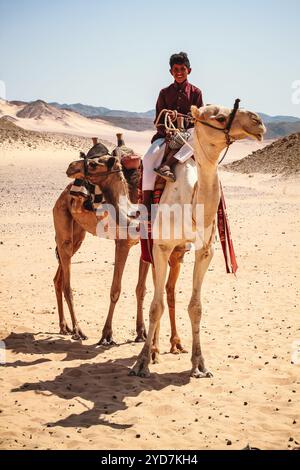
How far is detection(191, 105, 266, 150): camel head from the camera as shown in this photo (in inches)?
239

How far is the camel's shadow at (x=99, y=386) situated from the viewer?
20.0ft

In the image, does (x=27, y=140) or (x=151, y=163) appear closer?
(x=151, y=163)

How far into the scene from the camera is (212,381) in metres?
6.94

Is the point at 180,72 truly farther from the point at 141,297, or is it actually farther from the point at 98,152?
the point at 141,297

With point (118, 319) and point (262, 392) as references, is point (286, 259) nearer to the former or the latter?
point (118, 319)

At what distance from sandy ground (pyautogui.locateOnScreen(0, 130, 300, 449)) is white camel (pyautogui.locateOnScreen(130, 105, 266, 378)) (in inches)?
12.3

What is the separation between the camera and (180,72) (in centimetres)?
746

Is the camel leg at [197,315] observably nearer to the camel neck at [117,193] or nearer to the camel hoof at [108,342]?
the camel neck at [117,193]

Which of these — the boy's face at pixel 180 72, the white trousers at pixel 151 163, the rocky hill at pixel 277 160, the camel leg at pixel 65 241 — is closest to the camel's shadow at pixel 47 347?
the camel leg at pixel 65 241

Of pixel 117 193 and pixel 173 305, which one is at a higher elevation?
pixel 117 193

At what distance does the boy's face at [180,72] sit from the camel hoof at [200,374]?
10.7ft

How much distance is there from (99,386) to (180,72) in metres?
3.59

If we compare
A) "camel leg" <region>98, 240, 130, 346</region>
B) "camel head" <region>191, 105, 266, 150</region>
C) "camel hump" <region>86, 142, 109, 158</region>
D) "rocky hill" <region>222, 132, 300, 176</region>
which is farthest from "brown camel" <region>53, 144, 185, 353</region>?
"rocky hill" <region>222, 132, 300, 176</region>

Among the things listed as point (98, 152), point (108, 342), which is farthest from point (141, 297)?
point (98, 152)
